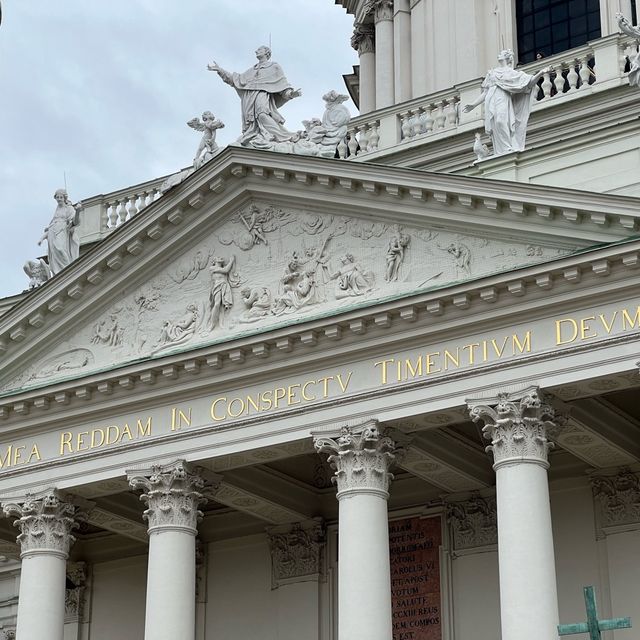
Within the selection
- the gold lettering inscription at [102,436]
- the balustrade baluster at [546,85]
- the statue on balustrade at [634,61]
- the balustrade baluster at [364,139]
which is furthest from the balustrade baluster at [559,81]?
the gold lettering inscription at [102,436]

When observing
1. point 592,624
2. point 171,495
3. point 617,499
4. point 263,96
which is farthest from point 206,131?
point 592,624

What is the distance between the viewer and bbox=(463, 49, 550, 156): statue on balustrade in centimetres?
2719

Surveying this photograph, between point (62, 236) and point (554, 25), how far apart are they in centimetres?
1407

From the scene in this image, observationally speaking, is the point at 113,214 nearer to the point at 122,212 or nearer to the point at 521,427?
the point at 122,212

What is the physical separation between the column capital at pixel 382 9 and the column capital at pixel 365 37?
113 cm

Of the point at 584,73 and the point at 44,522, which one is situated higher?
the point at 584,73

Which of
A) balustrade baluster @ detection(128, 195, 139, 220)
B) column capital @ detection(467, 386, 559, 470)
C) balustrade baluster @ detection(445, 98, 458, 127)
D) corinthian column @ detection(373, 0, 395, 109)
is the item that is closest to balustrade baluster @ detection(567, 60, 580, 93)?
balustrade baluster @ detection(445, 98, 458, 127)

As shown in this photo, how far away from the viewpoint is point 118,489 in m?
27.7

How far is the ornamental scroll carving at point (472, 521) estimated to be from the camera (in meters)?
27.9

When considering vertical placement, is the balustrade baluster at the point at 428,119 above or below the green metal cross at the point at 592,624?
above

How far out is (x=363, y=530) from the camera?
2436 centimetres

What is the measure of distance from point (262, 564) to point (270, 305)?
5986mm

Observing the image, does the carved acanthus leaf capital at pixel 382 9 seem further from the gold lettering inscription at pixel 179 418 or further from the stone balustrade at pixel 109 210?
the gold lettering inscription at pixel 179 418

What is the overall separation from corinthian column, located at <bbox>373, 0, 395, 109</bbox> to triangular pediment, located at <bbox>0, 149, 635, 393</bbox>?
578 inches
